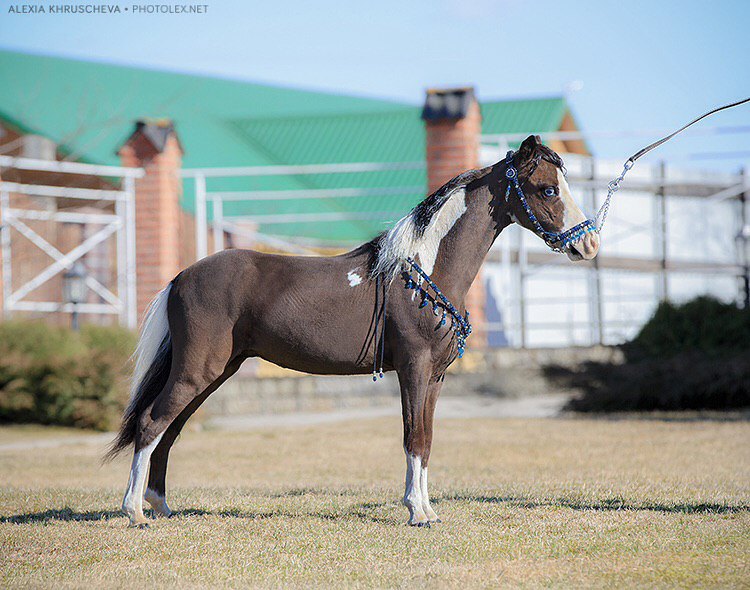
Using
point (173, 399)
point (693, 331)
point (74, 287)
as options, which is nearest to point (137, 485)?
point (173, 399)

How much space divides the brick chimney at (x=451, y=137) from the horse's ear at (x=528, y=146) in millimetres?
9692

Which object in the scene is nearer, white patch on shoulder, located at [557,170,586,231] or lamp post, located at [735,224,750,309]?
white patch on shoulder, located at [557,170,586,231]

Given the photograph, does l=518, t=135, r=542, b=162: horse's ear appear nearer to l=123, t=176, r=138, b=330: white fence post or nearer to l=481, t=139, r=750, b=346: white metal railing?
l=123, t=176, r=138, b=330: white fence post

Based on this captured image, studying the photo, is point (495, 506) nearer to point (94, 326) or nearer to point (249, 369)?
point (94, 326)

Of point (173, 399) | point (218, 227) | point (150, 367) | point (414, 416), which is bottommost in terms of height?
point (414, 416)

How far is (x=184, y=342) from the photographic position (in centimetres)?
597

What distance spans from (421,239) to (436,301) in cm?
43

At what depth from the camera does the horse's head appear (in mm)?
5867

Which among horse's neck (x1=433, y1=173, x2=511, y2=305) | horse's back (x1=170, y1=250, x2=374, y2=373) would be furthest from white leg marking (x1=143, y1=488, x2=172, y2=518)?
horse's neck (x1=433, y1=173, x2=511, y2=305)

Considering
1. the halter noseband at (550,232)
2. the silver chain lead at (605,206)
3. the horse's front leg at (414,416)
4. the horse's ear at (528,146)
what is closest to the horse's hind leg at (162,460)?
the horse's front leg at (414,416)

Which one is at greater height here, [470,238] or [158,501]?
[470,238]

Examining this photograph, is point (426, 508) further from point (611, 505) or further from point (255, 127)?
point (255, 127)

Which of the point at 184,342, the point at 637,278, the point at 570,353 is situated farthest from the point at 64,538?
the point at 637,278

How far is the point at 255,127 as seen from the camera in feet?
89.2
